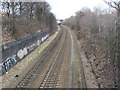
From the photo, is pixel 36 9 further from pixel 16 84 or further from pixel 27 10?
pixel 16 84

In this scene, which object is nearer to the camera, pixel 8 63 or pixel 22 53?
pixel 8 63

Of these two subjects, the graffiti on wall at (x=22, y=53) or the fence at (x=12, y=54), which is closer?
the fence at (x=12, y=54)

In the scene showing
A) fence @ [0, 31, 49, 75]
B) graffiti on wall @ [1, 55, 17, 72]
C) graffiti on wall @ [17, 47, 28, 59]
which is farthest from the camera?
graffiti on wall @ [17, 47, 28, 59]

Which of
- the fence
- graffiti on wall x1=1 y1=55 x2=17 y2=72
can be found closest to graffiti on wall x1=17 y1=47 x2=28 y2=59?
the fence

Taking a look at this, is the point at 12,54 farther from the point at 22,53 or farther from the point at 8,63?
the point at 22,53

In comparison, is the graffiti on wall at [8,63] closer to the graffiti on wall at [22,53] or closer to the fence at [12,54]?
the fence at [12,54]

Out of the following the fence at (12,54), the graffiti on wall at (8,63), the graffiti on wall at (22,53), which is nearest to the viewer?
the graffiti on wall at (8,63)

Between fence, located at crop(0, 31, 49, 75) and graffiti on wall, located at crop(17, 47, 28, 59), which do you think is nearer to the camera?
fence, located at crop(0, 31, 49, 75)

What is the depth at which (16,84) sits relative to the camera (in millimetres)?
14211

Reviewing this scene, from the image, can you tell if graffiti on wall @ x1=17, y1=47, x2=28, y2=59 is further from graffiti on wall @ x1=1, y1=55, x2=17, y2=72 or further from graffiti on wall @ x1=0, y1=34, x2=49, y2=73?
graffiti on wall @ x1=1, y1=55, x2=17, y2=72

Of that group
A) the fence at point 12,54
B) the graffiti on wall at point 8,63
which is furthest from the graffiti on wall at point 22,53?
the graffiti on wall at point 8,63

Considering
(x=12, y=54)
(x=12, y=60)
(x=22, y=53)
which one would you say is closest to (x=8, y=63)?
(x=12, y=60)

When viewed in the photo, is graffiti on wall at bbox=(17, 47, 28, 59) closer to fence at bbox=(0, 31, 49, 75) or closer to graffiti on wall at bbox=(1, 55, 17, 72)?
fence at bbox=(0, 31, 49, 75)

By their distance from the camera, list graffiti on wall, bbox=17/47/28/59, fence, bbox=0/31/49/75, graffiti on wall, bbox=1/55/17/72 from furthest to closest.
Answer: graffiti on wall, bbox=17/47/28/59, fence, bbox=0/31/49/75, graffiti on wall, bbox=1/55/17/72
